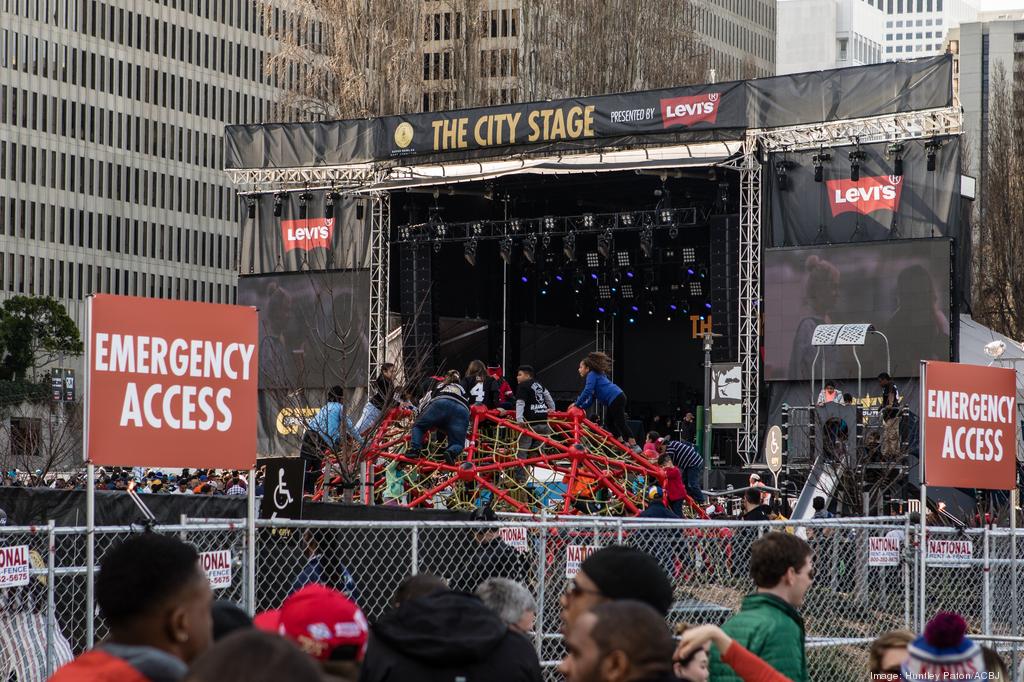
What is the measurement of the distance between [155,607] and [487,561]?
5.92m

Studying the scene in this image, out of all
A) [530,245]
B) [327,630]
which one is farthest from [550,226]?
[327,630]

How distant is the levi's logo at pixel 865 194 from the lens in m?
28.0

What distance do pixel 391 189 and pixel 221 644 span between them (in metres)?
29.6

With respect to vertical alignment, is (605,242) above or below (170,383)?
above

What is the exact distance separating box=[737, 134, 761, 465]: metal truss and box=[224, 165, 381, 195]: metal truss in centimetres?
796

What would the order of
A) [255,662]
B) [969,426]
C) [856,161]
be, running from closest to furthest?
[255,662], [969,426], [856,161]

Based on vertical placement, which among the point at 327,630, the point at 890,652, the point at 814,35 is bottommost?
the point at 890,652

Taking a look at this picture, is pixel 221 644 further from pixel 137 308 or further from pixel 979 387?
pixel 979 387

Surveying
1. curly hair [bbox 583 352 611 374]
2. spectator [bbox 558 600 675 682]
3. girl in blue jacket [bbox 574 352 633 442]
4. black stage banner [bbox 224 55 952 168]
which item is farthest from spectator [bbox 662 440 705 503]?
spectator [bbox 558 600 675 682]

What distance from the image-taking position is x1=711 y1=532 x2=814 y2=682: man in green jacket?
5.65 meters

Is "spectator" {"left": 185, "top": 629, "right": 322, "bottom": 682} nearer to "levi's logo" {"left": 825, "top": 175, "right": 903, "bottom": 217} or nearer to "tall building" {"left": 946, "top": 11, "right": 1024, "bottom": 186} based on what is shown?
"levi's logo" {"left": 825, "top": 175, "right": 903, "bottom": 217}

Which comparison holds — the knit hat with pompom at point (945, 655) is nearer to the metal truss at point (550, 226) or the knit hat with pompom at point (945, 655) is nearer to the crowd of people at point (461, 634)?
the crowd of people at point (461, 634)

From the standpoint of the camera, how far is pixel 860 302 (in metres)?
28.1

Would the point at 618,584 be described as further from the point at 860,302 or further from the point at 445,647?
the point at 860,302
